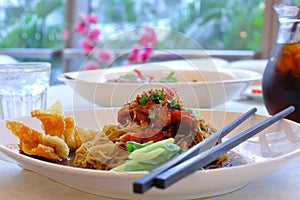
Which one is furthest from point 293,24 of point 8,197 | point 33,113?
point 8,197

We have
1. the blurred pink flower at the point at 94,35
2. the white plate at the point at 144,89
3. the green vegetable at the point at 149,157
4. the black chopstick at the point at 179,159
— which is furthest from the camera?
the blurred pink flower at the point at 94,35

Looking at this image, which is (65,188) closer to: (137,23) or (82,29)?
(82,29)

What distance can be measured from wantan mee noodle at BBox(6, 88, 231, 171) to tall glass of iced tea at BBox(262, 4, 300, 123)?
312mm

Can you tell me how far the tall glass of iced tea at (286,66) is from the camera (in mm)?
916

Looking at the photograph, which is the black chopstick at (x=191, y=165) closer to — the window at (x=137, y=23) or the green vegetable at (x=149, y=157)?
the green vegetable at (x=149, y=157)

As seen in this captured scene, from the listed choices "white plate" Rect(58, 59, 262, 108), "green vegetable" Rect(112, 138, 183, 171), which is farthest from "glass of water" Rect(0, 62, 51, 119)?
"green vegetable" Rect(112, 138, 183, 171)

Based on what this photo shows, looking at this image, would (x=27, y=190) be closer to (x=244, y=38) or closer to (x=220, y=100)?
(x=220, y=100)

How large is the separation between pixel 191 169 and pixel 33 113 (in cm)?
34

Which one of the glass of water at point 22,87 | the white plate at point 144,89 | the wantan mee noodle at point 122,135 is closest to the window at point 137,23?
the white plate at point 144,89

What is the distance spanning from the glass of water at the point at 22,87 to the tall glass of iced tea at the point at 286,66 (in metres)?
0.53

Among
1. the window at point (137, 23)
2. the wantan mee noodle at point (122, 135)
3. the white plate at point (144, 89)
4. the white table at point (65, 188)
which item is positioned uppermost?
the wantan mee noodle at point (122, 135)

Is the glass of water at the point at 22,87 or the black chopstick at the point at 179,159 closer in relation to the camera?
the black chopstick at the point at 179,159

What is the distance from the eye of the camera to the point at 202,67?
4.72 feet

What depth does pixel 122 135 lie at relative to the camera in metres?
0.65
